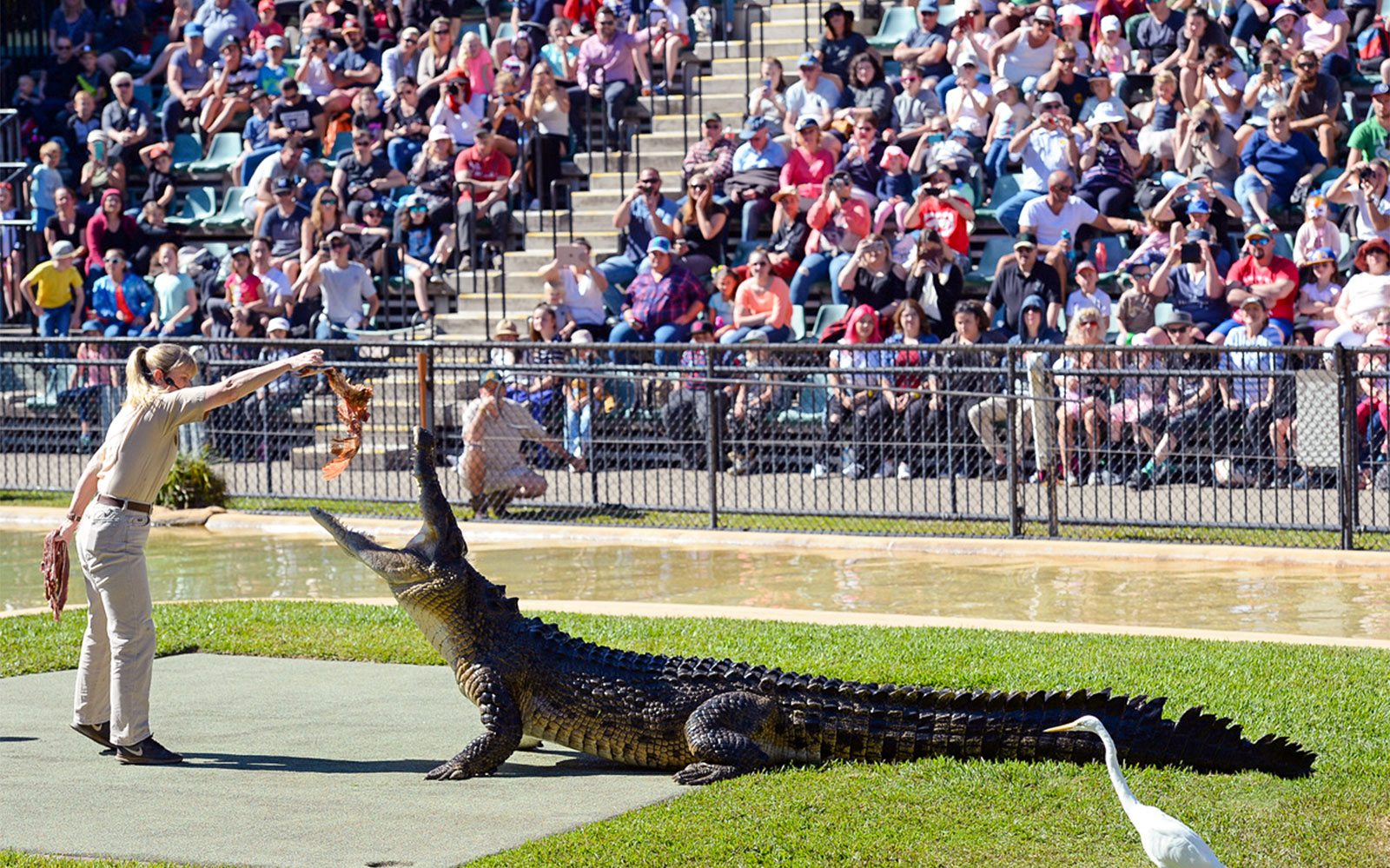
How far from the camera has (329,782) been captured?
6.70 m

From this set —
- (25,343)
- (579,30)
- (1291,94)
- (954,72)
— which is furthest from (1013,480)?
(579,30)

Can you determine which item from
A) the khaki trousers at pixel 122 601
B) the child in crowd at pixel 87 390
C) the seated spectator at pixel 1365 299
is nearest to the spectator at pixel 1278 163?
the seated spectator at pixel 1365 299

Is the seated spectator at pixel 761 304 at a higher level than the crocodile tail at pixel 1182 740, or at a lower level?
higher

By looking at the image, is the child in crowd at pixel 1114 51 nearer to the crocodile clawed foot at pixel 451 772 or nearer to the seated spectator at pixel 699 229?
the seated spectator at pixel 699 229

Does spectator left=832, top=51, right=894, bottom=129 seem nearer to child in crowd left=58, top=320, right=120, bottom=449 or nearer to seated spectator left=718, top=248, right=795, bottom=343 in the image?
seated spectator left=718, top=248, right=795, bottom=343

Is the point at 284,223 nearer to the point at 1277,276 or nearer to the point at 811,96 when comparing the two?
the point at 811,96

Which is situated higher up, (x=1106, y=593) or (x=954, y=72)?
(x=954, y=72)

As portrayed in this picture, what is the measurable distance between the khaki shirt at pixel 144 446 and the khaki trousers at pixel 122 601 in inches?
3.3

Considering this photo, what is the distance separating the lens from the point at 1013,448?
12.9 meters

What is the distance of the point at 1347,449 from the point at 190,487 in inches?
341

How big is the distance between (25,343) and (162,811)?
11816mm

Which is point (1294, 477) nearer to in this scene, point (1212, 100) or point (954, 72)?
point (1212, 100)

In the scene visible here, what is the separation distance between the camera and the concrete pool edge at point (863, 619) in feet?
29.8

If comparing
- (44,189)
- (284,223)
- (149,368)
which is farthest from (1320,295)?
(44,189)
